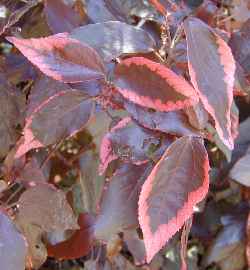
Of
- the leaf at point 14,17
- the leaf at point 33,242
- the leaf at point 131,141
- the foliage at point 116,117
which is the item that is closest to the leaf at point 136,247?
the foliage at point 116,117

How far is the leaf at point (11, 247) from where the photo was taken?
59 cm

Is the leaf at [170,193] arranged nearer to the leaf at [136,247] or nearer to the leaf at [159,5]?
the leaf at [159,5]

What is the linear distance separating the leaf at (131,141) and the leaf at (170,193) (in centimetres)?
5

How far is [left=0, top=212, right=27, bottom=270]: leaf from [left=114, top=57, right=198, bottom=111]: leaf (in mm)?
196

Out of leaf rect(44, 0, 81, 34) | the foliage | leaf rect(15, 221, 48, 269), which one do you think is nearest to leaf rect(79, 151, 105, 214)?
the foliage

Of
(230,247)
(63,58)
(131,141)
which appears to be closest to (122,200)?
(131,141)

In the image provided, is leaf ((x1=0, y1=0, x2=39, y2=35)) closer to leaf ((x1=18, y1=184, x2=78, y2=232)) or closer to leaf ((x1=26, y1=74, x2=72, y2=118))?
leaf ((x1=26, y1=74, x2=72, y2=118))

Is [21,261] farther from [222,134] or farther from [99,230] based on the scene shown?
[222,134]

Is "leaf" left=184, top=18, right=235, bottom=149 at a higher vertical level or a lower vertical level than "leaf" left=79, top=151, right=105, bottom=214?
higher

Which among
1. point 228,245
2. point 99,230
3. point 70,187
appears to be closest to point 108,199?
point 99,230

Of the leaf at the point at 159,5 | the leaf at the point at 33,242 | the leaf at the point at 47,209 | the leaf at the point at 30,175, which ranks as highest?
the leaf at the point at 159,5

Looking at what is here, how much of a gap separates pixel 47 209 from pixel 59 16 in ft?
0.74

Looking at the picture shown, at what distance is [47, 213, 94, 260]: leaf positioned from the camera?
79 centimetres

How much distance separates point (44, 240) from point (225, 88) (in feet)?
1.35
